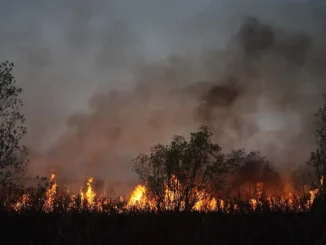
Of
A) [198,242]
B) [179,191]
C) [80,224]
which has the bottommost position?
[198,242]

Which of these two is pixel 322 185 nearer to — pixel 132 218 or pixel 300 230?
pixel 300 230

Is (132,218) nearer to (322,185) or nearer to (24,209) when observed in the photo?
(24,209)

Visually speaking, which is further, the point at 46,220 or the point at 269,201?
the point at 269,201

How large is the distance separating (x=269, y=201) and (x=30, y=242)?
6.04m

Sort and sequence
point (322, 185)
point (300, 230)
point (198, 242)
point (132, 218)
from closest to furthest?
point (198, 242)
point (300, 230)
point (132, 218)
point (322, 185)

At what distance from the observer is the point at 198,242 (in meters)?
7.39

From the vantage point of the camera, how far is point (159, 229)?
352 inches

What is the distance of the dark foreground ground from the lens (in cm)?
749

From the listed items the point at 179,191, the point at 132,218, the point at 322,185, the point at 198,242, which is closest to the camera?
the point at 198,242

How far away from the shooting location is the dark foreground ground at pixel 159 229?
7488 mm

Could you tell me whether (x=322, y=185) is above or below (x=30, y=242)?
above

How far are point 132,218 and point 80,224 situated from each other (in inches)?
43.5

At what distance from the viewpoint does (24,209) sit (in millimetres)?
10289

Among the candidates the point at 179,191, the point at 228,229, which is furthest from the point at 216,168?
the point at 228,229
